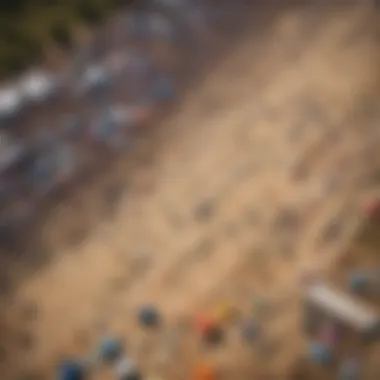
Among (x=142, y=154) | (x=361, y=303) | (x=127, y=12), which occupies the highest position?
(x=127, y=12)

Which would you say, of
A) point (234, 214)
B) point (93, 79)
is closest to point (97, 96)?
point (93, 79)

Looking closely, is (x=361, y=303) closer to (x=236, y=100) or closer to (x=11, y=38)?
(x=236, y=100)

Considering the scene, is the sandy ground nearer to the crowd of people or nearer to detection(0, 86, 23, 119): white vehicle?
the crowd of people

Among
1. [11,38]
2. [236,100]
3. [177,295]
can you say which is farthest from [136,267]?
[11,38]

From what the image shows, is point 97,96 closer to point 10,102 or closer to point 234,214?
point 10,102

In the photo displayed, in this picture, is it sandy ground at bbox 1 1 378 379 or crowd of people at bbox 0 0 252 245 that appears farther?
crowd of people at bbox 0 0 252 245

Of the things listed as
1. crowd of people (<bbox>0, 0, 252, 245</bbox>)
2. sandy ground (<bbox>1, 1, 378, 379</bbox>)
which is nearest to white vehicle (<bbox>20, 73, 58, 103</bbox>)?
crowd of people (<bbox>0, 0, 252, 245</bbox>)
